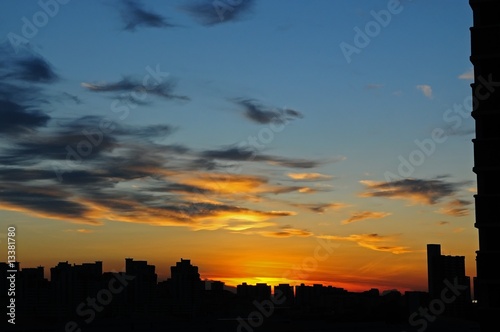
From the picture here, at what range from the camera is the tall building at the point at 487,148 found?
3775cm

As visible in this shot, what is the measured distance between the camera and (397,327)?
66.2 metres

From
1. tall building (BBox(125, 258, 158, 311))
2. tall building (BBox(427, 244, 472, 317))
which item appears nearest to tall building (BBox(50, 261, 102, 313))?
tall building (BBox(125, 258, 158, 311))

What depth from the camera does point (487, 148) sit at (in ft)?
→ 126

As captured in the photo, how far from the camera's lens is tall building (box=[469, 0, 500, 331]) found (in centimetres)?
3775

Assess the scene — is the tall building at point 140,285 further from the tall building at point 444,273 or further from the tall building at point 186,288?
the tall building at point 444,273

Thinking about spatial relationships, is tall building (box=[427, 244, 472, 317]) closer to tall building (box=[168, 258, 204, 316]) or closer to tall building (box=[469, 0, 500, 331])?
tall building (box=[168, 258, 204, 316])

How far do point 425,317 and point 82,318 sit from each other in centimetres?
3294

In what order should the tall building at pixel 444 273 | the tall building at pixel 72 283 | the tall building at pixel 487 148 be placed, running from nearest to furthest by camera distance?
the tall building at pixel 487 148, the tall building at pixel 72 283, the tall building at pixel 444 273

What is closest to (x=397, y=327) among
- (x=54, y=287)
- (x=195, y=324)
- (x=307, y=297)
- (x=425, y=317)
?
(x=425, y=317)

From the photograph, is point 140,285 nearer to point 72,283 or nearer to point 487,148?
point 72,283

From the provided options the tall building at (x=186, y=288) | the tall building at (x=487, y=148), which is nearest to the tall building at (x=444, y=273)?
the tall building at (x=186, y=288)

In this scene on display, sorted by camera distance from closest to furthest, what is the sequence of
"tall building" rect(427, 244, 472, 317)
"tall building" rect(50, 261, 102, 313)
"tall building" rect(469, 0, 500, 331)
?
"tall building" rect(469, 0, 500, 331) → "tall building" rect(50, 261, 102, 313) → "tall building" rect(427, 244, 472, 317)

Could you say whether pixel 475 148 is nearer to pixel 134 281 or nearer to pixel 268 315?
pixel 268 315

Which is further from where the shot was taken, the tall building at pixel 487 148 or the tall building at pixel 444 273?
the tall building at pixel 444 273
